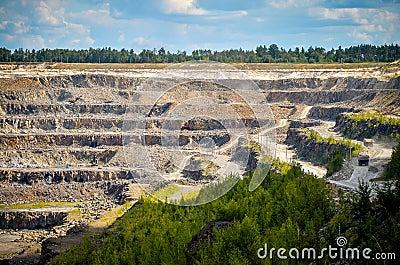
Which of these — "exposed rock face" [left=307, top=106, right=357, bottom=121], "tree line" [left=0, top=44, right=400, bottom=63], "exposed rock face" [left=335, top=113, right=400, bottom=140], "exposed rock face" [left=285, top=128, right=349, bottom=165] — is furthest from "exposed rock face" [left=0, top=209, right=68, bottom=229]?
"tree line" [left=0, top=44, right=400, bottom=63]

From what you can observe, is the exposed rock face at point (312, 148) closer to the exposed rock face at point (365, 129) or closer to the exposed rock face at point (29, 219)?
the exposed rock face at point (365, 129)

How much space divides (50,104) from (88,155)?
913 inches

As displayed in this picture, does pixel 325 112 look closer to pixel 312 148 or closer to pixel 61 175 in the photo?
pixel 312 148

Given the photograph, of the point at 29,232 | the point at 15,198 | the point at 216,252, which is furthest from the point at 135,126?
the point at 216,252

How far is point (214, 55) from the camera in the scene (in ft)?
515

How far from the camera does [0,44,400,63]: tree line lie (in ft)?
493

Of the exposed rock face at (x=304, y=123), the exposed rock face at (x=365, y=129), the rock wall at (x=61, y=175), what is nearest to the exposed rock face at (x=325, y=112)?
the exposed rock face at (x=304, y=123)

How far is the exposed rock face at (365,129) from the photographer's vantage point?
2425 inches

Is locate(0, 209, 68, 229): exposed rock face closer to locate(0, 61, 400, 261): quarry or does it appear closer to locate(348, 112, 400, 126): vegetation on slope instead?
locate(0, 61, 400, 261): quarry

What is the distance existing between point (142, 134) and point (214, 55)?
7851cm

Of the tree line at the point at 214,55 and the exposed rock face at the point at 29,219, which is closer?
the exposed rock face at the point at 29,219

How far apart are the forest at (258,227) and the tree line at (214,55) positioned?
4490 inches

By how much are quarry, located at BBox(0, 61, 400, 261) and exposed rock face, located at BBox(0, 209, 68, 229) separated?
0.32 ft

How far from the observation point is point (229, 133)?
85.1m
